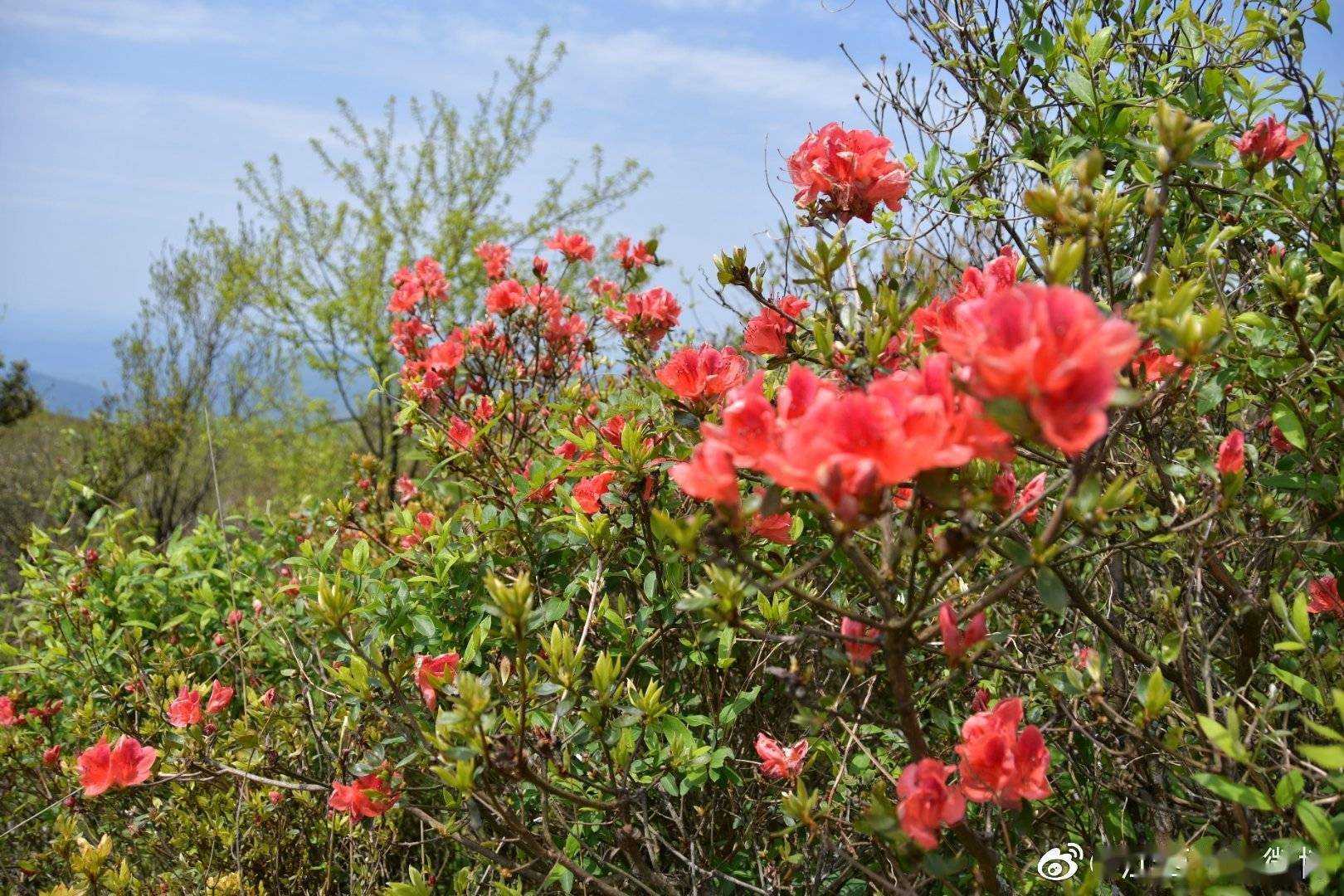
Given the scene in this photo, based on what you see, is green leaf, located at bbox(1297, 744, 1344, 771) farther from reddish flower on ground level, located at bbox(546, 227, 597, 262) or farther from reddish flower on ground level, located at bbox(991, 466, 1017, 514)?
reddish flower on ground level, located at bbox(546, 227, 597, 262)

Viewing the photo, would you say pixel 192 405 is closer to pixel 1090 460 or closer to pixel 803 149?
pixel 803 149

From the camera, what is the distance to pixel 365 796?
1.48 m

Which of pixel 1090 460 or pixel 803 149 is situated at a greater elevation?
pixel 803 149

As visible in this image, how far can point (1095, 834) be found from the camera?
165 centimetres

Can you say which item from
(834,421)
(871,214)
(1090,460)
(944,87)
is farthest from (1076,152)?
(834,421)

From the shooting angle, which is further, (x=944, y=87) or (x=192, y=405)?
(x=192, y=405)

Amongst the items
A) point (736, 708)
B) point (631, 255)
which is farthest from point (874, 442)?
point (631, 255)

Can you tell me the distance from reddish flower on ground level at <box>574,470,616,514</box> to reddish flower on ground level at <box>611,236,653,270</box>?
138cm

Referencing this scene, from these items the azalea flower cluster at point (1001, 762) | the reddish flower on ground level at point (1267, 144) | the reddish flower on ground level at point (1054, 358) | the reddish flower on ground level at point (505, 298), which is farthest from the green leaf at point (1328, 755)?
the reddish flower on ground level at point (505, 298)

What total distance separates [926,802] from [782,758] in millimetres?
541

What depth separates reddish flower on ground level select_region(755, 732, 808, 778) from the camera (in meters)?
1.39

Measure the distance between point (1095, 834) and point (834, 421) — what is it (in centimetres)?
142

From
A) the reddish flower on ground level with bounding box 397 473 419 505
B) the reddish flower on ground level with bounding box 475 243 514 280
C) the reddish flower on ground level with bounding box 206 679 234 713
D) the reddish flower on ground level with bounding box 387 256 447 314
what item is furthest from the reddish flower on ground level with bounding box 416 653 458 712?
the reddish flower on ground level with bounding box 475 243 514 280

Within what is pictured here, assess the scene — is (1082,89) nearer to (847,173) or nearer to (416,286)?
(847,173)
